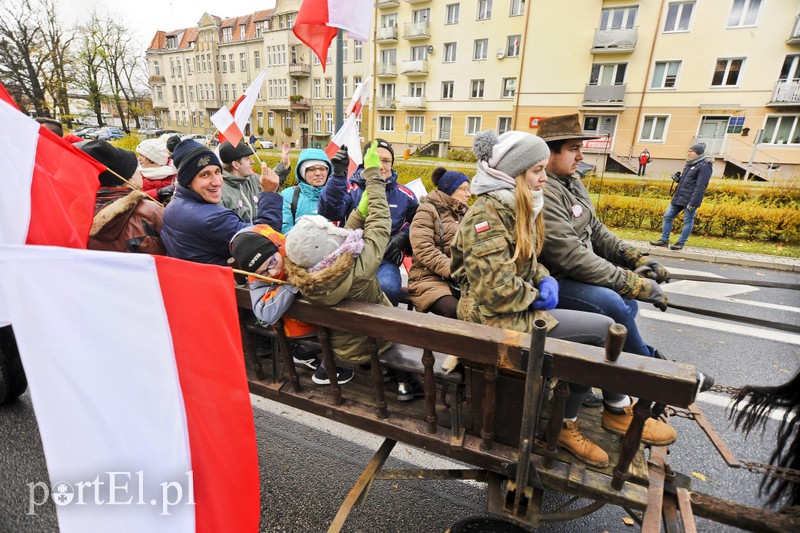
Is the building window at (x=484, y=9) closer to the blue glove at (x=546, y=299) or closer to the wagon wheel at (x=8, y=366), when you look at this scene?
the blue glove at (x=546, y=299)

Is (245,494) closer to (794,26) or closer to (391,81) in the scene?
(794,26)

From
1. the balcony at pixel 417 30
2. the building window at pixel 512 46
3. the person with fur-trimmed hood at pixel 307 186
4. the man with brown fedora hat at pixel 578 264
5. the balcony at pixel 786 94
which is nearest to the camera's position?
the man with brown fedora hat at pixel 578 264

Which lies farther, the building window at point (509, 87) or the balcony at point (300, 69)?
the balcony at point (300, 69)

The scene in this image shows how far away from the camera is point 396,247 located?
10.7ft

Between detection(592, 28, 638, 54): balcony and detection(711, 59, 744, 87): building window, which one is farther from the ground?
detection(592, 28, 638, 54): balcony

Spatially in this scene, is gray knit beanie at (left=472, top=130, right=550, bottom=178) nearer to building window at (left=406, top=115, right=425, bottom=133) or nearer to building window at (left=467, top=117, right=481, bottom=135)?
building window at (left=467, top=117, right=481, bottom=135)

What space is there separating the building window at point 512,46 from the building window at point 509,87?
1.65 metres

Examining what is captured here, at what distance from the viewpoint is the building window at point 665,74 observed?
2458 cm

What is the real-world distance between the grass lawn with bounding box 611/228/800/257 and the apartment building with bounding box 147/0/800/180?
9376 millimetres

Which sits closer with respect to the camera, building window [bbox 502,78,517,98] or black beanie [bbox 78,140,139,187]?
black beanie [bbox 78,140,139,187]

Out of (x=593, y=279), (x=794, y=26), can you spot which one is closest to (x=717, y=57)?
(x=794, y=26)

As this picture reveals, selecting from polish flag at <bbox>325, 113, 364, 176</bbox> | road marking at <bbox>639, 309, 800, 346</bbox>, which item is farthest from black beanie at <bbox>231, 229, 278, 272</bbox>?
road marking at <bbox>639, 309, 800, 346</bbox>

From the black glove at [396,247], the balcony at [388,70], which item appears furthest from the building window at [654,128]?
the black glove at [396,247]

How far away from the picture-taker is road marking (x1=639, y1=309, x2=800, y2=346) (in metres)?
4.48
